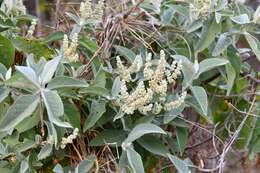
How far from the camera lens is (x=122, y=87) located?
917 mm

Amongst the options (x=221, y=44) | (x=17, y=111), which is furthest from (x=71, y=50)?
(x=221, y=44)

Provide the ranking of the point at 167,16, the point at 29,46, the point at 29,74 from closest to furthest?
the point at 29,74 → the point at 29,46 → the point at 167,16

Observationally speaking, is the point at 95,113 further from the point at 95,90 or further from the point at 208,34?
the point at 208,34

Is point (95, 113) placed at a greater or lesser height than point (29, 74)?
lesser

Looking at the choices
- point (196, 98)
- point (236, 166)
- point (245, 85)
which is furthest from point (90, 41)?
point (236, 166)

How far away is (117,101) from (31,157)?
6.9 inches

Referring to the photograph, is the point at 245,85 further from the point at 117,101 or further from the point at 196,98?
the point at 117,101

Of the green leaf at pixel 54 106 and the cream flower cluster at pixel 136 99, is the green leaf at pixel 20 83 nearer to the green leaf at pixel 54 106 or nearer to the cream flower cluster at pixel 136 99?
the green leaf at pixel 54 106

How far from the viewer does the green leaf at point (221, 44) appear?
3.48 ft

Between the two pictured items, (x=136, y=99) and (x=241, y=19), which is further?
(x=241, y=19)

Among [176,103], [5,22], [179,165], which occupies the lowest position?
[179,165]

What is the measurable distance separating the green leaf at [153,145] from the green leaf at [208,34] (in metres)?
0.21

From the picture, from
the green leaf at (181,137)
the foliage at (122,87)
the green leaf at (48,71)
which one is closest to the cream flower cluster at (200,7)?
the foliage at (122,87)

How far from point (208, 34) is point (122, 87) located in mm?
249
